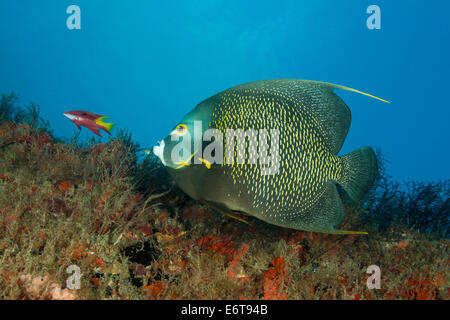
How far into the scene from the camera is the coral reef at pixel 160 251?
1862mm

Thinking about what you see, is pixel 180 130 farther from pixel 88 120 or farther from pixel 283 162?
pixel 88 120

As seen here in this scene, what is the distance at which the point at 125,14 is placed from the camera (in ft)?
304

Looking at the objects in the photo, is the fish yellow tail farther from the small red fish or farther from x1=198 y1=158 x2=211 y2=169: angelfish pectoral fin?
x1=198 y1=158 x2=211 y2=169: angelfish pectoral fin

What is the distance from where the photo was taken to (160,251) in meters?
2.23

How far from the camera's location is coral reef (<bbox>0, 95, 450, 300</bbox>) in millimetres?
1862

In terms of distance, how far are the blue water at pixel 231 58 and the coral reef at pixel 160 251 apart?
3066 inches

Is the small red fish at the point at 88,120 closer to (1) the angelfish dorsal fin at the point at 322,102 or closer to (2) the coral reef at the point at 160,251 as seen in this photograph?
(2) the coral reef at the point at 160,251

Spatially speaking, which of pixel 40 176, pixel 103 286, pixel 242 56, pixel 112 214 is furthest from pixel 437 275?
pixel 242 56

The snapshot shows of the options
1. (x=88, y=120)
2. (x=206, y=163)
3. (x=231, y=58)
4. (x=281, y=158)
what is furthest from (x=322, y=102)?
(x=231, y=58)

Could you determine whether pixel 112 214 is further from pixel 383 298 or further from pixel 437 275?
pixel 437 275

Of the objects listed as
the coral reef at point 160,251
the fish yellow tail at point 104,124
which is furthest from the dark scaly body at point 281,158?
the fish yellow tail at point 104,124

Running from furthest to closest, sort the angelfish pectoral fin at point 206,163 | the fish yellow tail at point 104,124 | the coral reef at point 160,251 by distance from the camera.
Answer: the fish yellow tail at point 104,124
the coral reef at point 160,251
the angelfish pectoral fin at point 206,163

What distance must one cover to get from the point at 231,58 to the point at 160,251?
109823 mm
